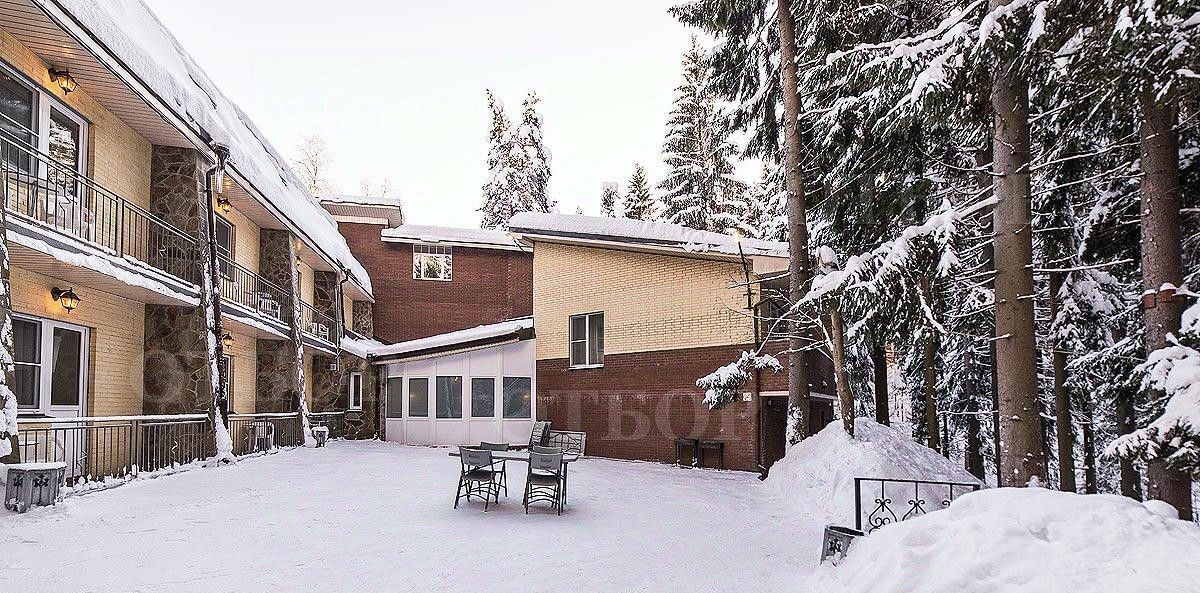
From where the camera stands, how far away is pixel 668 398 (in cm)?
1925

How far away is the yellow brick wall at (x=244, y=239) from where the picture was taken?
18.1m

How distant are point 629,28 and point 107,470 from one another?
54.1ft

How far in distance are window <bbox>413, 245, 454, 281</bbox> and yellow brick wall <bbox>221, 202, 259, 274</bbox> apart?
1027cm

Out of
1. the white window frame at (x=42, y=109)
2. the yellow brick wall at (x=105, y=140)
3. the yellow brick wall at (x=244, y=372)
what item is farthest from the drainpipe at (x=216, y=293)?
the yellow brick wall at (x=244, y=372)

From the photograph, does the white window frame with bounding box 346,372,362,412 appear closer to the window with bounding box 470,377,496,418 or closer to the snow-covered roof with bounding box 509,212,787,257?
the window with bounding box 470,377,496,418

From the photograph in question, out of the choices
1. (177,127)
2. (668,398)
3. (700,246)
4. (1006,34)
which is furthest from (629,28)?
(1006,34)

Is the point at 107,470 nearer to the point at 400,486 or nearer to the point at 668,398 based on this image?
the point at 400,486

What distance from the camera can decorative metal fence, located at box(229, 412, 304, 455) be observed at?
53.4ft

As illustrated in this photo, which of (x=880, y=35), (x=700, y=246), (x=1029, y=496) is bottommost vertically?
(x=1029, y=496)

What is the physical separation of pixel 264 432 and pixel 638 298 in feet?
28.7

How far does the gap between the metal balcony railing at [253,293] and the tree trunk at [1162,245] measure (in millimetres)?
14005

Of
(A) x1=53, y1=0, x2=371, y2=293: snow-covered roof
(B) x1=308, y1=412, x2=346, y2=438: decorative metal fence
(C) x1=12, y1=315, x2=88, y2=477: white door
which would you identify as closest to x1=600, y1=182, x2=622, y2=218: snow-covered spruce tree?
(A) x1=53, y1=0, x2=371, y2=293: snow-covered roof

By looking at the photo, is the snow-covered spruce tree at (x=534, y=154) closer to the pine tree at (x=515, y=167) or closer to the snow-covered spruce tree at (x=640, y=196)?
the pine tree at (x=515, y=167)

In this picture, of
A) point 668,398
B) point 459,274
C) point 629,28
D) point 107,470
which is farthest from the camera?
point 459,274
